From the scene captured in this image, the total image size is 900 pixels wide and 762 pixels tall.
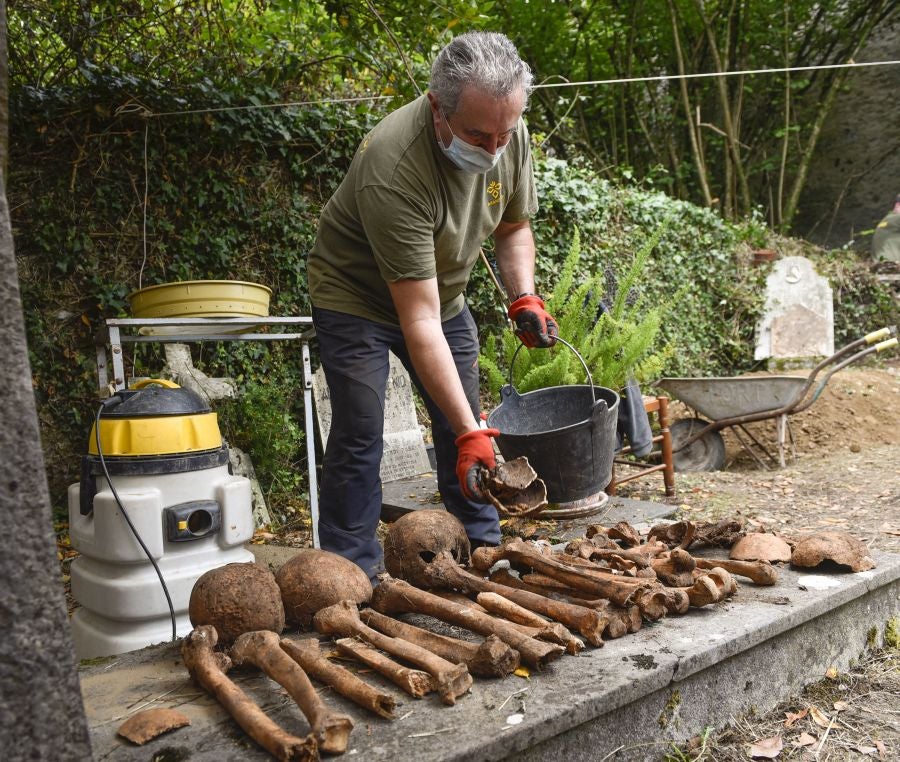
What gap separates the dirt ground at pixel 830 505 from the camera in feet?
6.00

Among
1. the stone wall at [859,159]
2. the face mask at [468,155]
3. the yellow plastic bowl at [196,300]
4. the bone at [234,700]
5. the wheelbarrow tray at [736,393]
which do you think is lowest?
the wheelbarrow tray at [736,393]

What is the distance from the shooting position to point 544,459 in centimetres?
246

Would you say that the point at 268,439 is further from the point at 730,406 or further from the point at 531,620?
the point at 730,406

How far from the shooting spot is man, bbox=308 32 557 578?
211 cm

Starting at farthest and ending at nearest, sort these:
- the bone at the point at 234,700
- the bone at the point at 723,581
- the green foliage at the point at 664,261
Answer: the green foliage at the point at 664,261
the bone at the point at 723,581
the bone at the point at 234,700

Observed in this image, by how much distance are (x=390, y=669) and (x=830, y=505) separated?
4.07 m

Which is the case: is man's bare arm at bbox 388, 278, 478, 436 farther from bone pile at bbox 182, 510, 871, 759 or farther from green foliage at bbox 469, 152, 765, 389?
green foliage at bbox 469, 152, 765, 389

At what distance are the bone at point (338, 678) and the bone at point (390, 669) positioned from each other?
5 cm

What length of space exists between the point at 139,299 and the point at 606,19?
1101 centimetres

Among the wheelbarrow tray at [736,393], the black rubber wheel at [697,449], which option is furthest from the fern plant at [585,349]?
the black rubber wheel at [697,449]

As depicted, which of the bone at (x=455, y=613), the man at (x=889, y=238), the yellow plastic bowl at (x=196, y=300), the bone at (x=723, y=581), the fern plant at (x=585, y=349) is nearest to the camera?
the bone at (x=455, y=613)

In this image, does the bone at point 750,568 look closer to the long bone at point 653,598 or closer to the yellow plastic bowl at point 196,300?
the long bone at point 653,598

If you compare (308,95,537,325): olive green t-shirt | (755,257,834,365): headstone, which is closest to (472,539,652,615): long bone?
(308,95,537,325): olive green t-shirt

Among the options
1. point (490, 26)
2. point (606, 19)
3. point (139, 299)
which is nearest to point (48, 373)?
point (139, 299)
